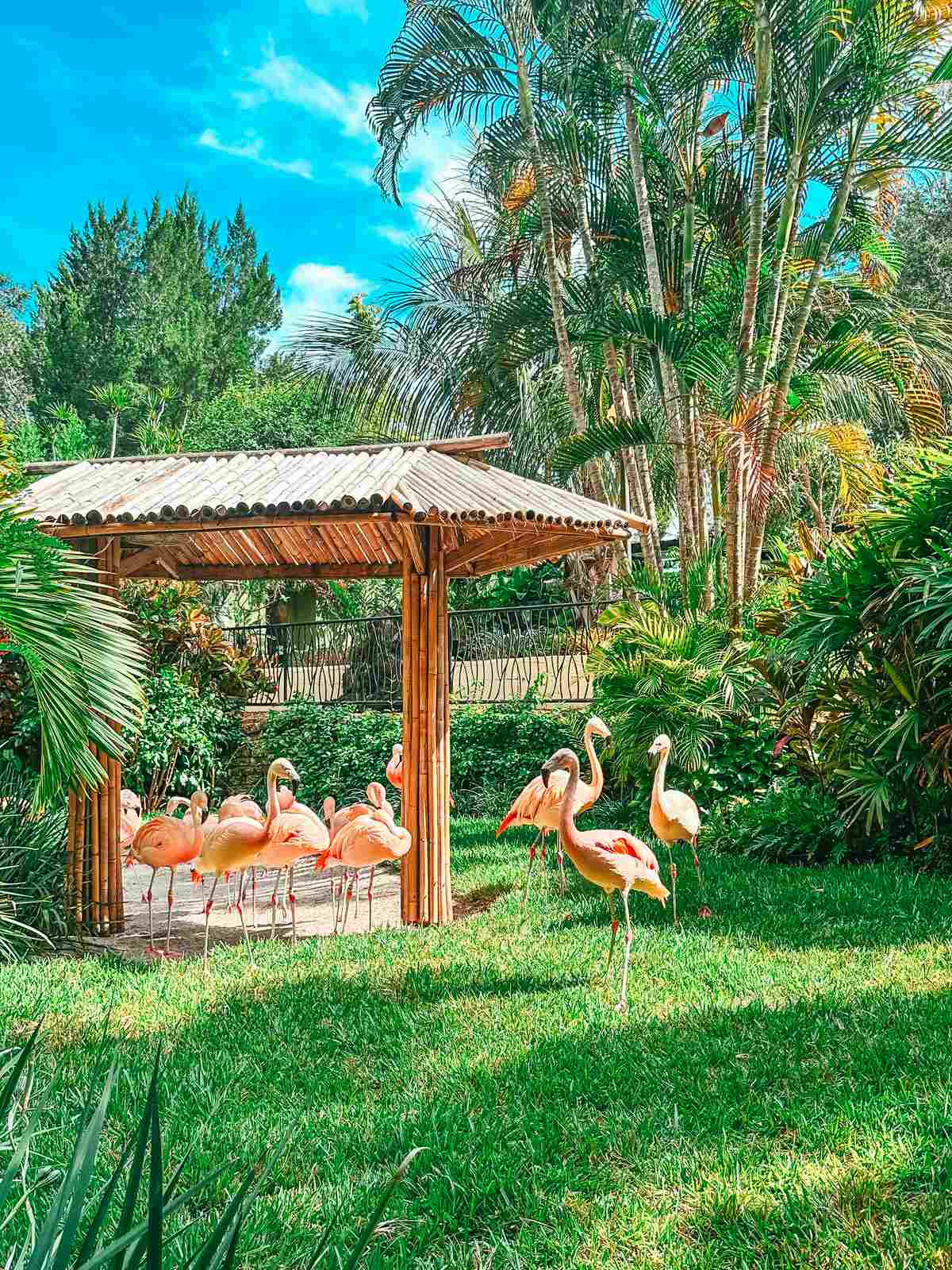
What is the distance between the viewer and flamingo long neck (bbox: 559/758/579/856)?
5.77 meters

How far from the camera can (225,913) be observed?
906 cm

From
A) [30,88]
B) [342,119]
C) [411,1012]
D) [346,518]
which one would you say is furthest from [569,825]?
[342,119]

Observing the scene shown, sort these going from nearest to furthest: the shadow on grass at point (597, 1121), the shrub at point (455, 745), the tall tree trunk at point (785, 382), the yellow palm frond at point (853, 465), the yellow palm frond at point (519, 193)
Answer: the shadow on grass at point (597, 1121), the yellow palm frond at point (853, 465), the tall tree trunk at point (785, 382), the shrub at point (455, 745), the yellow palm frond at point (519, 193)

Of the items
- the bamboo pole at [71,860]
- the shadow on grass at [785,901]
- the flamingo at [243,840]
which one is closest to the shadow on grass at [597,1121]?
the shadow on grass at [785,901]

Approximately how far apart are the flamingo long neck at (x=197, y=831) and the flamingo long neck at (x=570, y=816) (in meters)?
3.06

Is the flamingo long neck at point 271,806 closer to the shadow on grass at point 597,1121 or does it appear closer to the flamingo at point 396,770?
the shadow on grass at point 597,1121

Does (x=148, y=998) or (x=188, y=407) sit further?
(x=188, y=407)

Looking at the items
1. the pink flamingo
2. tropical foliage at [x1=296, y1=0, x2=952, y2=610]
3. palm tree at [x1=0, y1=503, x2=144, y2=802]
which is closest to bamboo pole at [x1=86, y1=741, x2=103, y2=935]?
palm tree at [x1=0, y1=503, x2=144, y2=802]

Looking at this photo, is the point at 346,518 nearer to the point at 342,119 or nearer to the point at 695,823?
the point at 695,823

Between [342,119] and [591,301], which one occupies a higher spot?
[342,119]

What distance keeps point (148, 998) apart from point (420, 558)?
3.76 meters

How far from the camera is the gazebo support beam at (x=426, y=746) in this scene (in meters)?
7.69

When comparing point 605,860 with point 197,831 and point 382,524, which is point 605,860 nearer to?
point 197,831

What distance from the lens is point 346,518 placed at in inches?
272
